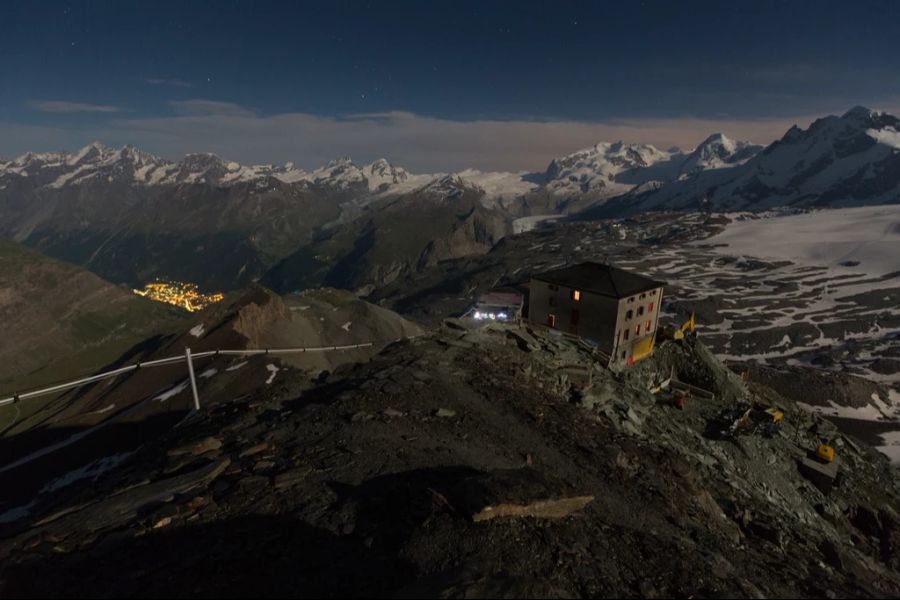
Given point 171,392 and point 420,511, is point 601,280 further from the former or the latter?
point 171,392

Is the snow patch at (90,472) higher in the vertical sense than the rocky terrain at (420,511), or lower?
lower

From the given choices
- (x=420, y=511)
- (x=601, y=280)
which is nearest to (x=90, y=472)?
(x=420, y=511)

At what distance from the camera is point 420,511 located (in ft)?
40.4

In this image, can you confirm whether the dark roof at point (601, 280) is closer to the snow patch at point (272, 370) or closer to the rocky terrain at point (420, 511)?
the rocky terrain at point (420, 511)

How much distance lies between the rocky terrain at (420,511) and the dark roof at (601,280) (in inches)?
907

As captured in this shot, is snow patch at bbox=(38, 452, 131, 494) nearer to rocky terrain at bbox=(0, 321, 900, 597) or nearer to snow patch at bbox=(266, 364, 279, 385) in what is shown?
rocky terrain at bbox=(0, 321, 900, 597)

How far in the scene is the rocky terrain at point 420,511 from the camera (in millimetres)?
10250

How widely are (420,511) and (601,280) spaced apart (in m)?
45.7

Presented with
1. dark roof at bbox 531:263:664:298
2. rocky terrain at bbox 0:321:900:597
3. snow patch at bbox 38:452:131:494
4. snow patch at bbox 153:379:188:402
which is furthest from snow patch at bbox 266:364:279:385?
rocky terrain at bbox 0:321:900:597

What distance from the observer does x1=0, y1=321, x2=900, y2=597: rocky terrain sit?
10.2 meters

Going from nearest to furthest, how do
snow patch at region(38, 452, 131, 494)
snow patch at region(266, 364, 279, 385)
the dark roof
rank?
1. snow patch at region(38, 452, 131, 494)
2. the dark roof
3. snow patch at region(266, 364, 279, 385)

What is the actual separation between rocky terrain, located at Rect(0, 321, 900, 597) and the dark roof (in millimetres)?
23029

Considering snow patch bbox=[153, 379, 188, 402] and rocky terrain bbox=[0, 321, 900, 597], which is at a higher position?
rocky terrain bbox=[0, 321, 900, 597]

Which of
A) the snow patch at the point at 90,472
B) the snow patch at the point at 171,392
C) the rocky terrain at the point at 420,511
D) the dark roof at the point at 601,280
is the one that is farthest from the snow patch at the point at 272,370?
the rocky terrain at the point at 420,511
